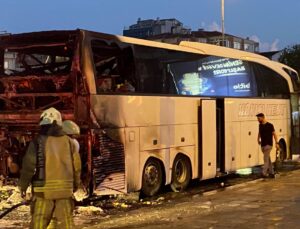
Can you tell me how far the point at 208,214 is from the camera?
10.4 meters

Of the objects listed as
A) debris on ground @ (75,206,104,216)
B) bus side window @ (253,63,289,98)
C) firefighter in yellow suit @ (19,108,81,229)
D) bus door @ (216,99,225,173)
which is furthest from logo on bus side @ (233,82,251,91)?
firefighter in yellow suit @ (19,108,81,229)

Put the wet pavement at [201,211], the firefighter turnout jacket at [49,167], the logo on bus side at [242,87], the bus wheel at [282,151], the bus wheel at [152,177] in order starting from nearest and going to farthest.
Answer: the firefighter turnout jacket at [49,167], the wet pavement at [201,211], the bus wheel at [152,177], the logo on bus side at [242,87], the bus wheel at [282,151]

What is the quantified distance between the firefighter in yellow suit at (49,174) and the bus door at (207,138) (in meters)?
8.47

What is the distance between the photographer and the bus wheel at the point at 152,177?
12.8m

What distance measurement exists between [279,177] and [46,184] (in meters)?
11.2

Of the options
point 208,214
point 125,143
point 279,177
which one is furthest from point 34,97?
point 279,177

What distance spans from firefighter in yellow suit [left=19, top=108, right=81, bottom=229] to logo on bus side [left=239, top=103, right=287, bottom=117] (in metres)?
10.6

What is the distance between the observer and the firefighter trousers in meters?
6.29

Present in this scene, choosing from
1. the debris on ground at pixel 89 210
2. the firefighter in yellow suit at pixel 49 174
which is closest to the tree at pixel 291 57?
the debris on ground at pixel 89 210

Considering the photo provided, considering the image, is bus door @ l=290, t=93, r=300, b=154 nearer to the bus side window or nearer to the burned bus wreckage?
the bus side window

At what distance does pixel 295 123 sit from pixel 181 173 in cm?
747

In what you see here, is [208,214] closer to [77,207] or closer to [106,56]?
[77,207]

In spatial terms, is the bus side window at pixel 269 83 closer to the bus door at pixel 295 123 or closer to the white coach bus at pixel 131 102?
the bus door at pixel 295 123

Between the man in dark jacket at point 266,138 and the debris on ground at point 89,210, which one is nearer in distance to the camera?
the debris on ground at point 89,210
